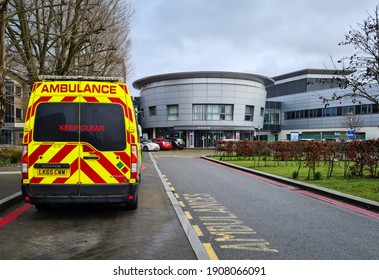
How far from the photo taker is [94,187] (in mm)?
6621

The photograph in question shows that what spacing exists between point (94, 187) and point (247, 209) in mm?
3429

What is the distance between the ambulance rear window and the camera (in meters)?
6.60

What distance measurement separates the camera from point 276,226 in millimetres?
6484

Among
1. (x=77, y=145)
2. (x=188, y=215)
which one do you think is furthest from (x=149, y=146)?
(x=77, y=145)

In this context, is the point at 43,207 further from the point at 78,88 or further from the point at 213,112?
the point at 213,112

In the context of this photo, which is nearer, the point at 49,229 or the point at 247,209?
the point at 49,229

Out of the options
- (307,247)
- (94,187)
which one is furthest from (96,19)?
(307,247)

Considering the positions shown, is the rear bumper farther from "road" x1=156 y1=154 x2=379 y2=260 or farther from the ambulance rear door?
"road" x1=156 y1=154 x2=379 y2=260

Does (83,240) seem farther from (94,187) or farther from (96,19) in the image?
(96,19)

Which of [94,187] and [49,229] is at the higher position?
[94,187]

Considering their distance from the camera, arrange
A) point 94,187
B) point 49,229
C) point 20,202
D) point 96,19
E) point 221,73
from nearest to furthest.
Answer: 1. point 49,229
2. point 94,187
3. point 20,202
4. point 96,19
5. point 221,73

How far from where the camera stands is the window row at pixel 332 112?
6345cm

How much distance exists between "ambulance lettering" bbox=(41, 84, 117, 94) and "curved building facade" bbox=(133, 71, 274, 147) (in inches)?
2068
